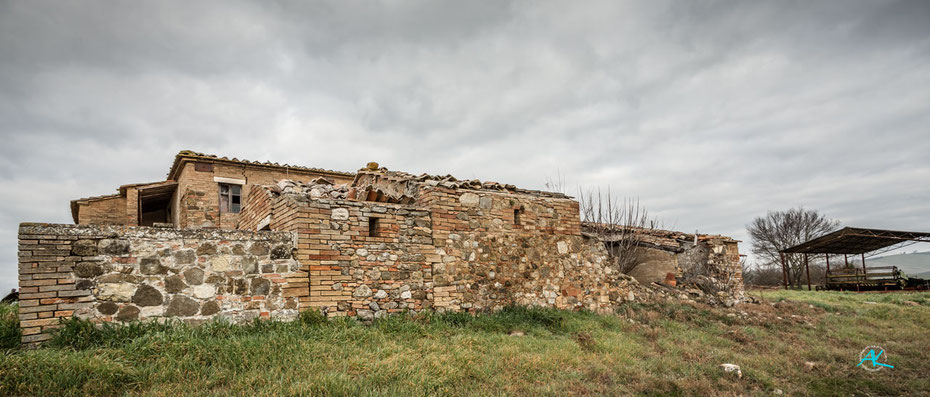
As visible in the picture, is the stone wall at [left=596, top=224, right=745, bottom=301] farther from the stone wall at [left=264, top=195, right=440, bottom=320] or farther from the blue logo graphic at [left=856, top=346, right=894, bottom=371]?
the stone wall at [left=264, top=195, right=440, bottom=320]

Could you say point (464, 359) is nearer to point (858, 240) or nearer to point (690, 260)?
point (690, 260)

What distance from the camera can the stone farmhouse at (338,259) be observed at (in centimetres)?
481

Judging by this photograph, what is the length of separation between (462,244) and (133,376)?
4662mm

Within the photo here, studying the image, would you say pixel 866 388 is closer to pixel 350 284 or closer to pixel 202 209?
pixel 350 284

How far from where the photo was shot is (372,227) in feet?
22.3

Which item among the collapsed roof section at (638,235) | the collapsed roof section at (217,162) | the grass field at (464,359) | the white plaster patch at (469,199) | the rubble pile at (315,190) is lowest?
the grass field at (464,359)

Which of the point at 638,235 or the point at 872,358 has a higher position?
the point at 638,235

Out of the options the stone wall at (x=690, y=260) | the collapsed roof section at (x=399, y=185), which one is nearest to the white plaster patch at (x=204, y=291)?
the collapsed roof section at (x=399, y=185)

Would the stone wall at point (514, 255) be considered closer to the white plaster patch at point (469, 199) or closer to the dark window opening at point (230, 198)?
the white plaster patch at point (469, 199)

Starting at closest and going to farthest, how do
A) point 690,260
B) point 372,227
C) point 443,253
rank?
point 372,227
point 443,253
point 690,260

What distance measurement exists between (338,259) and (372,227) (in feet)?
2.63

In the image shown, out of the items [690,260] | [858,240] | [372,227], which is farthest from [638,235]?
[858,240]

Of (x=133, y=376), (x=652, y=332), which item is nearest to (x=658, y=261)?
(x=652, y=332)

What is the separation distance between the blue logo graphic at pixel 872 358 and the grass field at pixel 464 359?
0.10 m
